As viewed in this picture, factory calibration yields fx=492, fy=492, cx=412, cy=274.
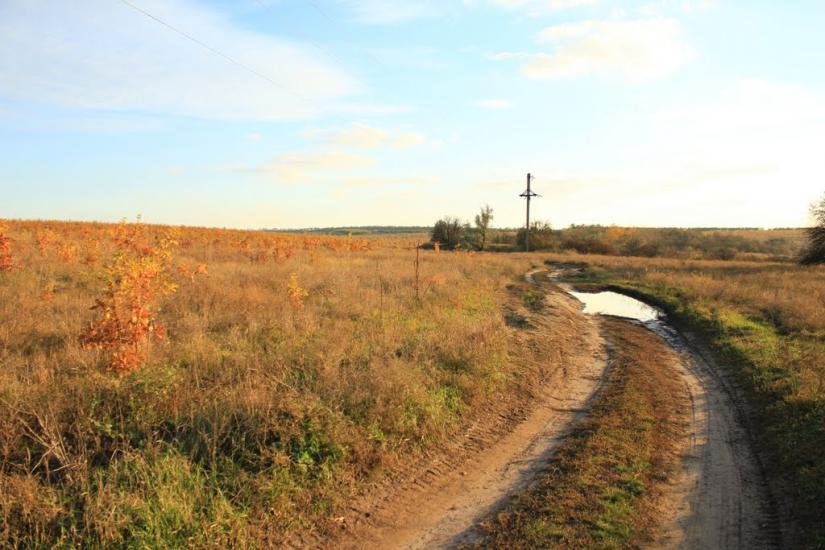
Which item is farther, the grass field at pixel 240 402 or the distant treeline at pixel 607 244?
the distant treeline at pixel 607 244

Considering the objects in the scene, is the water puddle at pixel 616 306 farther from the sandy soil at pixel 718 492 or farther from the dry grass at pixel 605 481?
the sandy soil at pixel 718 492

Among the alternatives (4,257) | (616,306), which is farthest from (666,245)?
(4,257)

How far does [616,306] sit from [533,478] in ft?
50.6

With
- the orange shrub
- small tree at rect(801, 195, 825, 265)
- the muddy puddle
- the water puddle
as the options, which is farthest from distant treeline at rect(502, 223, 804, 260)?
the orange shrub

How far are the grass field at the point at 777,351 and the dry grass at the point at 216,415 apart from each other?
3.84 metres

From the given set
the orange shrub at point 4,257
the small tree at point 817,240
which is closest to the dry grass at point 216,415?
the orange shrub at point 4,257

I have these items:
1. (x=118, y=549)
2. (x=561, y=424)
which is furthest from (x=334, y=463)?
(x=561, y=424)

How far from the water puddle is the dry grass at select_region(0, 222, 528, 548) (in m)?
8.25

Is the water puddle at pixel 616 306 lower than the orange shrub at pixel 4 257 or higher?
lower

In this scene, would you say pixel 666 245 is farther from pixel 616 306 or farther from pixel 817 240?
pixel 616 306

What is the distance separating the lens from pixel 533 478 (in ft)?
18.2

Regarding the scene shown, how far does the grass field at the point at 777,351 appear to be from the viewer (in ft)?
17.9

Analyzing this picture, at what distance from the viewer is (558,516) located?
4.66 metres

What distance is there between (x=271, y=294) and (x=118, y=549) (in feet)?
31.0
